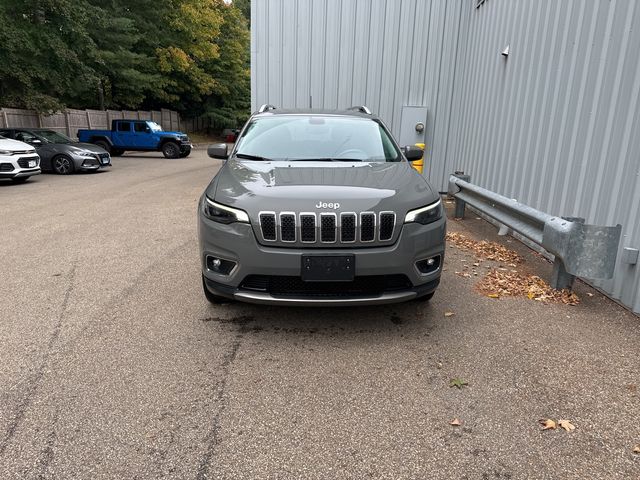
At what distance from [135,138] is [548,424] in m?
23.8

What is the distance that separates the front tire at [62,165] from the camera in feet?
49.4

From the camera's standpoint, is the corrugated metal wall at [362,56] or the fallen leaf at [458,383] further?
the corrugated metal wall at [362,56]

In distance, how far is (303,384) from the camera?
9.81 ft

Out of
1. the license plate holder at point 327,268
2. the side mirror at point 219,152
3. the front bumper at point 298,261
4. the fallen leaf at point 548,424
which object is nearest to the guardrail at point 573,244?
the front bumper at point 298,261

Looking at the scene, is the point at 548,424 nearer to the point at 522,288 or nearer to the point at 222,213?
the point at 522,288

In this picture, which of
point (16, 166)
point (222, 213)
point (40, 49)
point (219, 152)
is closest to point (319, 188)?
point (222, 213)

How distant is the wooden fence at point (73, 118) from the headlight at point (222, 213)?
20840 millimetres

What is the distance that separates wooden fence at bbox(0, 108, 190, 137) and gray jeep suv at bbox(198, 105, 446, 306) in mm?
21073

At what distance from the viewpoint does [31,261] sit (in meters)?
5.52

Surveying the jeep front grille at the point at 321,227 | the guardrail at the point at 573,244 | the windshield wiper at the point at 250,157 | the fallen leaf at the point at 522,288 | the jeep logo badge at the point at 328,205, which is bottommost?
the fallen leaf at the point at 522,288

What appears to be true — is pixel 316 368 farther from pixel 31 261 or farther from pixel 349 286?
pixel 31 261

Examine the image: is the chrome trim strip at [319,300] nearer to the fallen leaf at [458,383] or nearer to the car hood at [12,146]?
the fallen leaf at [458,383]

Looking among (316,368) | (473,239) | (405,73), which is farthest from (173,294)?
(405,73)

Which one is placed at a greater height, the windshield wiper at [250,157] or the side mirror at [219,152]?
the windshield wiper at [250,157]
